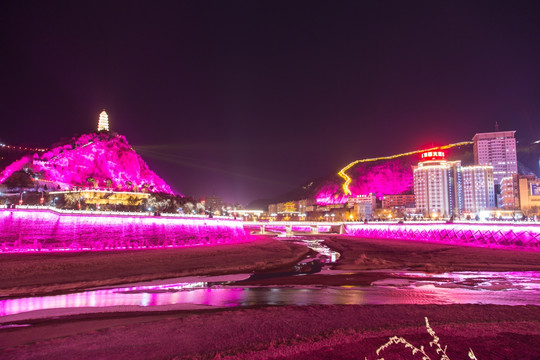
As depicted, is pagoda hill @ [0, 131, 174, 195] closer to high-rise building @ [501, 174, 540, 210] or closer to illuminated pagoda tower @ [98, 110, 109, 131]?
illuminated pagoda tower @ [98, 110, 109, 131]

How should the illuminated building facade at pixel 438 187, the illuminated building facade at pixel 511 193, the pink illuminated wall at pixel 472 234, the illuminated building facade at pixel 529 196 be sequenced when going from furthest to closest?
1. the illuminated building facade at pixel 438 187
2. the illuminated building facade at pixel 511 193
3. the illuminated building facade at pixel 529 196
4. the pink illuminated wall at pixel 472 234

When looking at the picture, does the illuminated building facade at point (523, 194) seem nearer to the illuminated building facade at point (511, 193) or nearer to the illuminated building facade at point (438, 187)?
the illuminated building facade at point (511, 193)

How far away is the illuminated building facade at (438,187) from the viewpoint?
495 feet

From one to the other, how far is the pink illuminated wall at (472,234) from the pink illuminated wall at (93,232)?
42.2 metres

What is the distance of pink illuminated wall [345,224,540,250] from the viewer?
51372 millimetres

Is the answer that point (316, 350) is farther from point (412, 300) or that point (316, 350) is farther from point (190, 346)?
point (412, 300)

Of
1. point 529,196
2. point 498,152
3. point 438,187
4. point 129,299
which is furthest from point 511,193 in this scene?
point 129,299

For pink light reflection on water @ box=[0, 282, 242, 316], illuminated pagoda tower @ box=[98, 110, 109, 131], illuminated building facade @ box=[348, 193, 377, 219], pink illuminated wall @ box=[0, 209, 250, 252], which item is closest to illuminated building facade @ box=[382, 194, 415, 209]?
illuminated building facade @ box=[348, 193, 377, 219]

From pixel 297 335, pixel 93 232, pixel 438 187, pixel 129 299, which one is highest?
pixel 438 187

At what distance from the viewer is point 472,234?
60500mm

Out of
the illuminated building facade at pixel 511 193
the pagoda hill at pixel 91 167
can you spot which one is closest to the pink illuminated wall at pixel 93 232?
the pagoda hill at pixel 91 167

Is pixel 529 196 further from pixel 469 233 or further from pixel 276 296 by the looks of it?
pixel 276 296

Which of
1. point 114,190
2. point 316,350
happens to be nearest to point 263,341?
point 316,350

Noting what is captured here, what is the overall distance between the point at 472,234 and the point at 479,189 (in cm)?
10338
